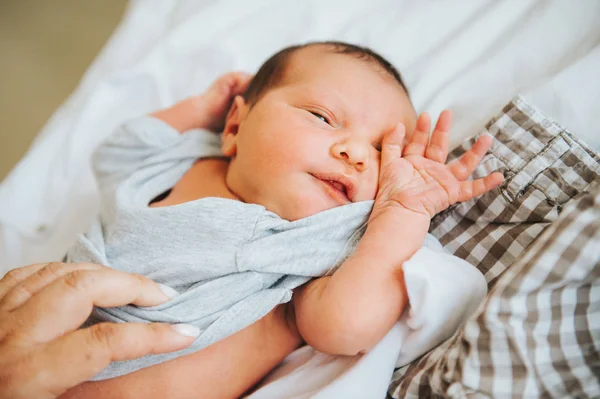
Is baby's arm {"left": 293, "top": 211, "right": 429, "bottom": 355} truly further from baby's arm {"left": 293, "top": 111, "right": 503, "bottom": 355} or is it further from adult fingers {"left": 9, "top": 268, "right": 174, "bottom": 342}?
adult fingers {"left": 9, "top": 268, "right": 174, "bottom": 342}

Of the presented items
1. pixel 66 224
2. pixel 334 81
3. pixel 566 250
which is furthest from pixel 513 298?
pixel 66 224

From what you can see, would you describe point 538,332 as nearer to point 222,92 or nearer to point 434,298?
point 434,298

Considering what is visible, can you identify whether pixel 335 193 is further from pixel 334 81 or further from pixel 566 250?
pixel 566 250

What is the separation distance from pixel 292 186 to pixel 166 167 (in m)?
0.41

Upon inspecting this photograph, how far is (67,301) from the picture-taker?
70cm

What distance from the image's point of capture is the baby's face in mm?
923

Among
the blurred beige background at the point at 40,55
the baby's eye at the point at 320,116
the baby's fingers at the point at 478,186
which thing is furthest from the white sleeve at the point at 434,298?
the blurred beige background at the point at 40,55

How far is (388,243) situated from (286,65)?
48cm

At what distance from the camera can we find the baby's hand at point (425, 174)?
0.91 metres

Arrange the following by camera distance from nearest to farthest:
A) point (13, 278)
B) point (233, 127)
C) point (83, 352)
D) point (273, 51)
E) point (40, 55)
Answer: point (83, 352) < point (13, 278) < point (233, 127) < point (273, 51) < point (40, 55)

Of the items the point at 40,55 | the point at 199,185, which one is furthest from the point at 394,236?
the point at 40,55

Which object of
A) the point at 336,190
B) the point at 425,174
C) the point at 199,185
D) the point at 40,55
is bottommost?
the point at 40,55

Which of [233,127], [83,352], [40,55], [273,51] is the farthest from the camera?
[40,55]

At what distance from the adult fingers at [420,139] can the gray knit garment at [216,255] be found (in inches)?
6.1
